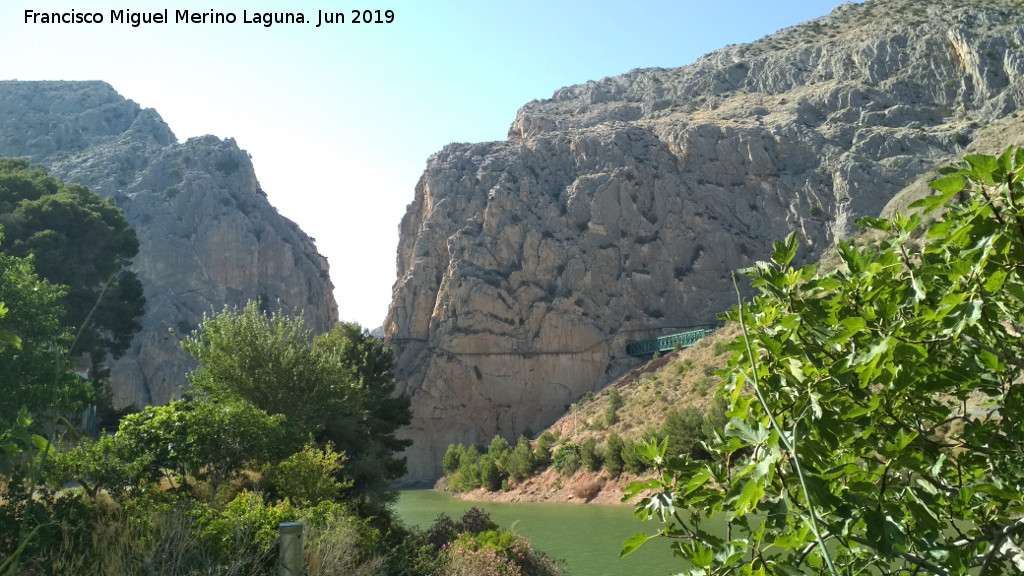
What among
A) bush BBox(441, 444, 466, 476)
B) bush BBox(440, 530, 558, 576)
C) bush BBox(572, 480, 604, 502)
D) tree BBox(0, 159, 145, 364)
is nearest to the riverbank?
bush BBox(572, 480, 604, 502)

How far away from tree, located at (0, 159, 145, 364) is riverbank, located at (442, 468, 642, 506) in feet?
83.1

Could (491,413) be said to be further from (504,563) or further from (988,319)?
(988,319)

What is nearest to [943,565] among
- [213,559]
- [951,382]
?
[951,382]

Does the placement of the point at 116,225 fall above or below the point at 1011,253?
above

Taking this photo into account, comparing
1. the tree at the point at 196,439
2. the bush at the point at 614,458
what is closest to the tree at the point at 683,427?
the bush at the point at 614,458

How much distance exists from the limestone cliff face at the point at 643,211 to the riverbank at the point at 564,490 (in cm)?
1705

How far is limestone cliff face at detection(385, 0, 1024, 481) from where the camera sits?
62656mm

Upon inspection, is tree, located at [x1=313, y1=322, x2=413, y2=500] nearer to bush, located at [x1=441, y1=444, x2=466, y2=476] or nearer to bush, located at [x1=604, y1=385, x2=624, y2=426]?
bush, located at [x1=604, y1=385, x2=624, y2=426]

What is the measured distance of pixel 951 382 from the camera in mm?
2559

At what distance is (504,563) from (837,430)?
10.8 meters

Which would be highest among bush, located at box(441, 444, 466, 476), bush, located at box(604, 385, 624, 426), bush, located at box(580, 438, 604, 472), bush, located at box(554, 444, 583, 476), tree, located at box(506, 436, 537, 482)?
bush, located at box(604, 385, 624, 426)

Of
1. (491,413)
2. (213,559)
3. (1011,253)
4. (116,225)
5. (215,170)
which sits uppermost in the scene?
(215,170)

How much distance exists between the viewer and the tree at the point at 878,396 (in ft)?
7.50

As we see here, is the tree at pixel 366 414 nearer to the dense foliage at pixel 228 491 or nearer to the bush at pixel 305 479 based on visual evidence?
the dense foliage at pixel 228 491
